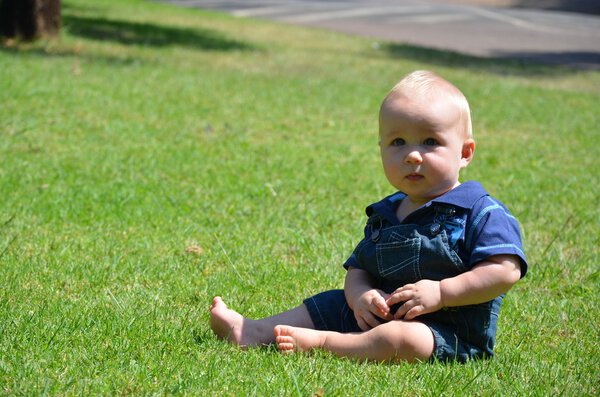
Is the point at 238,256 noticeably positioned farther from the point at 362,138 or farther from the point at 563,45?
the point at 563,45

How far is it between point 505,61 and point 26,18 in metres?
7.53

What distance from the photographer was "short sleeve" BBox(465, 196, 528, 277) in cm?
318

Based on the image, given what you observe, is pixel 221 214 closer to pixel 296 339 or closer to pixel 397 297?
pixel 296 339

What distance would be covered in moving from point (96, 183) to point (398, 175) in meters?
2.92

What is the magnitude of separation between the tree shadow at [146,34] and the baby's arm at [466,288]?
33.8ft

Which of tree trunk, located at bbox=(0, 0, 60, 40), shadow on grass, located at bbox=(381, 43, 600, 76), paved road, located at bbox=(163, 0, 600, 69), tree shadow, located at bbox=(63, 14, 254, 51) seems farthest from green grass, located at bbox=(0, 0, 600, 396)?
paved road, located at bbox=(163, 0, 600, 69)

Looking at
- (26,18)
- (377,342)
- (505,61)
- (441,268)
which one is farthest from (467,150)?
(505,61)

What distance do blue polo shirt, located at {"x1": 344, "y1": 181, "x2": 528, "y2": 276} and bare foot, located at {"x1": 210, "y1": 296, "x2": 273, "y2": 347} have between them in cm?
56

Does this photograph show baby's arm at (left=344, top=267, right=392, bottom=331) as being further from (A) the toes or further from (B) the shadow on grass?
(B) the shadow on grass

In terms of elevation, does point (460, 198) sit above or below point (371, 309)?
above

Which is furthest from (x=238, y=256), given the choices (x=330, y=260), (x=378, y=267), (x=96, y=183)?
(x=96, y=183)

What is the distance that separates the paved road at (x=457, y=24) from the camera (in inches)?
688

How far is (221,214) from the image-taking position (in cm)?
534

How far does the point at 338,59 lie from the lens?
43.3 feet
